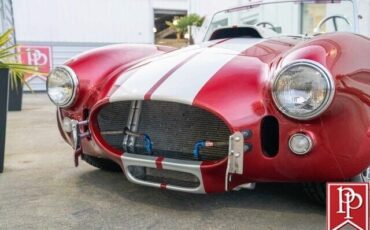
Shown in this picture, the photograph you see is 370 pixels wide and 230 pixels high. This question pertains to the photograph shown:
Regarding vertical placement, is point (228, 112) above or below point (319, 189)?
above

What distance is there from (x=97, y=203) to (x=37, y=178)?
714 millimetres

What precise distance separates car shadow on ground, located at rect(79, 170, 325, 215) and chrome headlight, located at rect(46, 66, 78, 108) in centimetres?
56

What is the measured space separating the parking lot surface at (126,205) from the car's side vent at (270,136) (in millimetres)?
359

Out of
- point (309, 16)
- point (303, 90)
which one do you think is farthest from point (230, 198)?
point (309, 16)

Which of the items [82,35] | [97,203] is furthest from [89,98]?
[82,35]

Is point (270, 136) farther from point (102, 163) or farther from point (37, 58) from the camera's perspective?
point (37, 58)

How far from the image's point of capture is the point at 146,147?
2.06 m

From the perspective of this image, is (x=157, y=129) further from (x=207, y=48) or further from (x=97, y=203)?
(x=207, y=48)

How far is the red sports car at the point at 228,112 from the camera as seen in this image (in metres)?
1.71

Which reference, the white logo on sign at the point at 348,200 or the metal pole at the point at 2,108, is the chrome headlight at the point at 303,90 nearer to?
the white logo on sign at the point at 348,200

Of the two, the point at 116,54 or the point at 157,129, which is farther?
the point at 116,54

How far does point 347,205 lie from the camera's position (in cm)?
124

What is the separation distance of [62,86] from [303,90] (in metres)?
1.35

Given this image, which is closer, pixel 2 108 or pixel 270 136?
pixel 270 136
